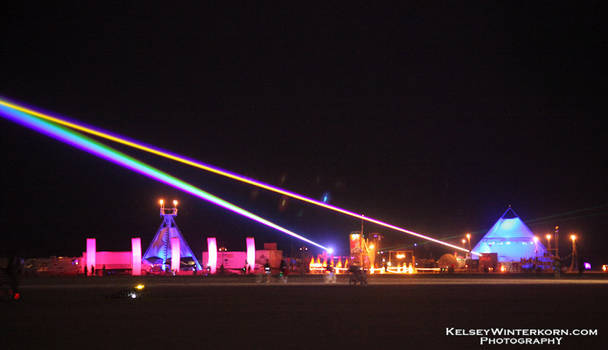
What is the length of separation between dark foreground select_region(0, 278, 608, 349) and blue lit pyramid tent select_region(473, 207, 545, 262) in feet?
123

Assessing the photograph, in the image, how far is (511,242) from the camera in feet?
170

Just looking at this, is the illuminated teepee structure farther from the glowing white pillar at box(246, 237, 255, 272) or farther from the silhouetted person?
the silhouetted person

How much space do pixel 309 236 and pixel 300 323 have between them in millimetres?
85436

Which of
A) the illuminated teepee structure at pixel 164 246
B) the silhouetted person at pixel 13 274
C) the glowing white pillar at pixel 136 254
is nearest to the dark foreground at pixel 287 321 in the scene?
the silhouetted person at pixel 13 274

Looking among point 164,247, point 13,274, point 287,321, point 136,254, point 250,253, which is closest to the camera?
point 287,321

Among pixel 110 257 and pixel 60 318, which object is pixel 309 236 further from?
pixel 60 318

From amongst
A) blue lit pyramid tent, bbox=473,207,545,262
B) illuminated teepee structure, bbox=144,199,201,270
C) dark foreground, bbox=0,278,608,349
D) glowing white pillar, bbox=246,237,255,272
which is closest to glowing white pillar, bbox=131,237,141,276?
illuminated teepee structure, bbox=144,199,201,270

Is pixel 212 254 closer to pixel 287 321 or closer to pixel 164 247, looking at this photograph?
pixel 164 247

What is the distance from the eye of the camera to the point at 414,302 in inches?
570

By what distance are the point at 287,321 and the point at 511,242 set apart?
4570 centimetres

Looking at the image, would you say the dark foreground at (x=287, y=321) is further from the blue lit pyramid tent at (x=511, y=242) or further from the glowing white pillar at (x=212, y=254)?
the blue lit pyramid tent at (x=511, y=242)

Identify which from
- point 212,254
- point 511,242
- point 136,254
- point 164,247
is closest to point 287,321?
point 136,254

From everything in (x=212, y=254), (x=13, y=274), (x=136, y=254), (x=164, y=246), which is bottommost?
(x=212, y=254)

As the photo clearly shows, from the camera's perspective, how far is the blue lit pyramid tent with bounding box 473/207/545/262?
51.2m
